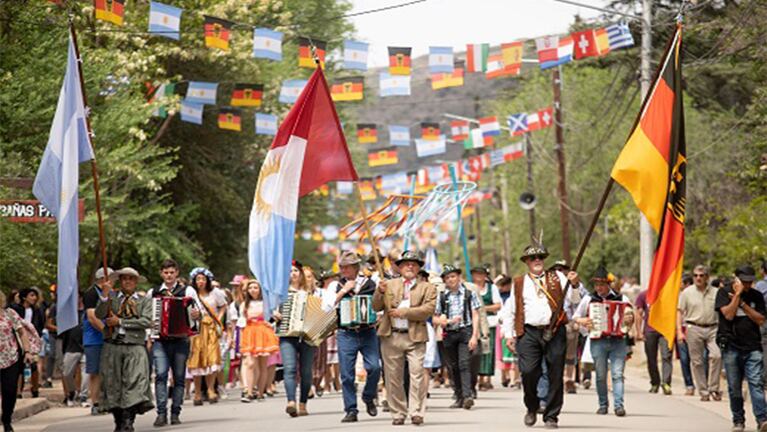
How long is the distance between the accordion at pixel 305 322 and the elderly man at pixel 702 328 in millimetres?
5442

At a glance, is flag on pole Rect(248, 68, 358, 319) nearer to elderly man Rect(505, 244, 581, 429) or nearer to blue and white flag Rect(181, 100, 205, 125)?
elderly man Rect(505, 244, 581, 429)

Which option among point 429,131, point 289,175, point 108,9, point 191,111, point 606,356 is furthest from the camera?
point 429,131

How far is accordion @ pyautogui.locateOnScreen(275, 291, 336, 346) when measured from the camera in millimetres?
19312

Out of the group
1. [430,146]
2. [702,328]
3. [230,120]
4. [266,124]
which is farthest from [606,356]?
[430,146]

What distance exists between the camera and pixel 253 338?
76.1 feet

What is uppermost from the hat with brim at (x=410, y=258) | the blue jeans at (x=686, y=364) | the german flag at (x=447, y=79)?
the german flag at (x=447, y=79)

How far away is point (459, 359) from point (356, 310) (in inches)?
101

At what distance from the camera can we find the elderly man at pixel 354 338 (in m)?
18.5

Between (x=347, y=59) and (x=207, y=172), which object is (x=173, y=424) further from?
(x=207, y=172)

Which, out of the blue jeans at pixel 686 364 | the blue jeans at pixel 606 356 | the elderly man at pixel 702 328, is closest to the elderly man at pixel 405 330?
the blue jeans at pixel 606 356

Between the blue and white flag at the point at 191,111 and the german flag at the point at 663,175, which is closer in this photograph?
the german flag at the point at 663,175

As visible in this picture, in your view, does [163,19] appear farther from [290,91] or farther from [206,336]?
[206,336]

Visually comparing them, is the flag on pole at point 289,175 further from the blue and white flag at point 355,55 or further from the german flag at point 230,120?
the german flag at point 230,120

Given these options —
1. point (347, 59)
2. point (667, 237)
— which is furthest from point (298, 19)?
point (667, 237)
